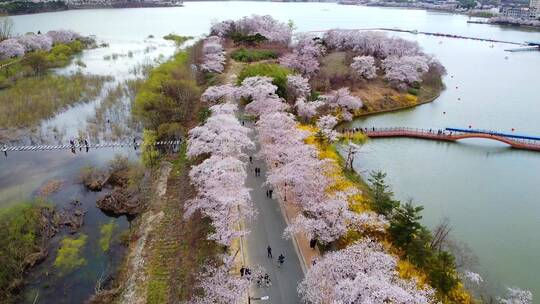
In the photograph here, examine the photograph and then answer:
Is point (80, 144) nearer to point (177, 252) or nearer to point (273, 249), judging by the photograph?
point (177, 252)

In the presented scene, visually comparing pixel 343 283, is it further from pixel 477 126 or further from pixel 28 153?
pixel 477 126

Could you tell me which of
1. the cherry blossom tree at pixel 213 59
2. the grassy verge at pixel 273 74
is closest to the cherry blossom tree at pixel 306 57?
the grassy verge at pixel 273 74

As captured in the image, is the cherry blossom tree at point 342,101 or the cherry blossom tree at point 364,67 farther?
the cherry blossom tree at point 364,67

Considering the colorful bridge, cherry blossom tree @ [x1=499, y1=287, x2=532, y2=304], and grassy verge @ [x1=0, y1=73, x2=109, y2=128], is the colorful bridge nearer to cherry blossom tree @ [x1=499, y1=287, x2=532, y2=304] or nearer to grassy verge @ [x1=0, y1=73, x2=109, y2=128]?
cherry blossom tree @ [x1=499, y1=287, x2=532, y2=304]

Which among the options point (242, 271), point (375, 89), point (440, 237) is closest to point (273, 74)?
point (375, 89)

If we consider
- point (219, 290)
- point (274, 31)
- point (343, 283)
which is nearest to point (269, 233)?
point (219, 290)

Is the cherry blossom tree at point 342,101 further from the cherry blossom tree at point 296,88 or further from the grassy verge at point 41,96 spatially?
the grassy verge at point 41,96
